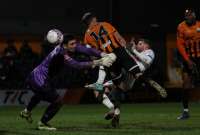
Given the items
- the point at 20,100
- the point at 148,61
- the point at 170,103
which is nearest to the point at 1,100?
the point at 20,100

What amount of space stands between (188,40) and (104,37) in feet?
11.4

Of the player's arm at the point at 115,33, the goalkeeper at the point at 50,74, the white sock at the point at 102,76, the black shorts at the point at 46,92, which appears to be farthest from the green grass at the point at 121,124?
the player's arm at the point at 115,33

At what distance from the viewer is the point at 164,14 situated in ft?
114

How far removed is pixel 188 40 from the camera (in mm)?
18359

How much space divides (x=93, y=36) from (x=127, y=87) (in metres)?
1.52

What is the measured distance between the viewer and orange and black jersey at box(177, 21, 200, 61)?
18.2 meters

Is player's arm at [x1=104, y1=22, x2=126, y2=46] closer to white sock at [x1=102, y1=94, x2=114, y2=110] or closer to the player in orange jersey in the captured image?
white sock at [x1=102, y1=94, x2=114, y2=110]

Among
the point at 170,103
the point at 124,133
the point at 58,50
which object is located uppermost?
the point at 58,50

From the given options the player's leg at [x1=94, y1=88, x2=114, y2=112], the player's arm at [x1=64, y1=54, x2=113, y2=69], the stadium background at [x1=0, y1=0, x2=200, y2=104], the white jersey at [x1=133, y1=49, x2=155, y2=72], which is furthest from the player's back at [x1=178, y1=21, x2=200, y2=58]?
the stadium background at [x1=0, y1=0, x2=200, y2=104]

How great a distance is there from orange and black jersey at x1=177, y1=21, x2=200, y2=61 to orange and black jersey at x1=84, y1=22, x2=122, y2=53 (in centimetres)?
301

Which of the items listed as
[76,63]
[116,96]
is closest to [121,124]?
[116,96]

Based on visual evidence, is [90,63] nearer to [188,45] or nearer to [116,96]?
[116,96]

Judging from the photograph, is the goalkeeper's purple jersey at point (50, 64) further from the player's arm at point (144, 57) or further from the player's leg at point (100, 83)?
the player's arm at point (144, 57)

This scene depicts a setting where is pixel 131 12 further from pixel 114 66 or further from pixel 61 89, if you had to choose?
pixel 114 66
